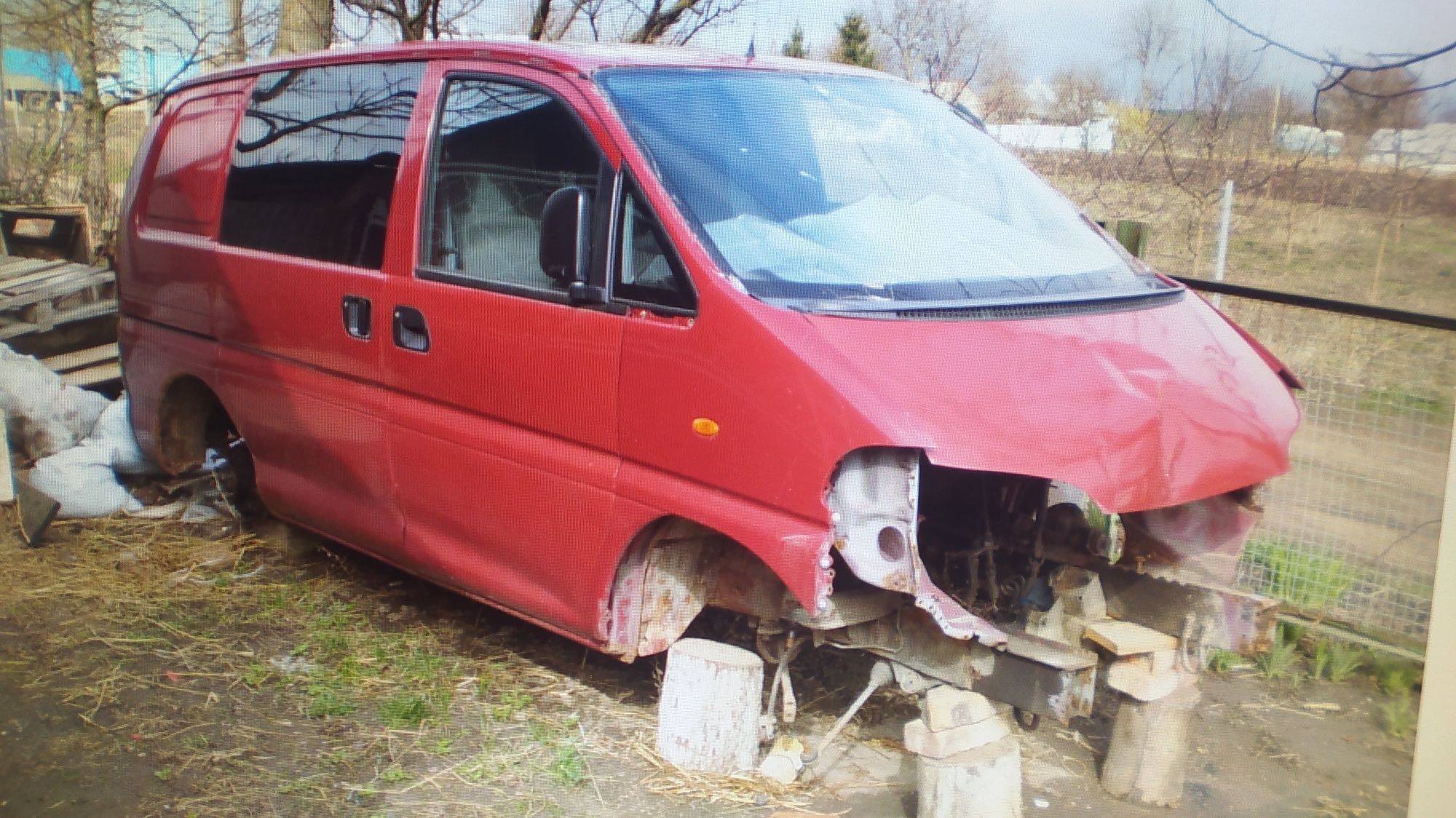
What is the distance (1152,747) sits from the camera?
3.58 meters

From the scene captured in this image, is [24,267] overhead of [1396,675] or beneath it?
overhead

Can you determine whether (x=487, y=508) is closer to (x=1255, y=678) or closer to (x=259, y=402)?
(x=259, y=402)

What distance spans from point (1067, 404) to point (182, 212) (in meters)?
3.76

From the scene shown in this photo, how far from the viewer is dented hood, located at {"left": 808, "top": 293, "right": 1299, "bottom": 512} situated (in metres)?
2.92

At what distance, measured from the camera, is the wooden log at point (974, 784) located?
3.25 m

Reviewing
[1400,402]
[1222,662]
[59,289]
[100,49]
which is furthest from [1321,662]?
[100,49]

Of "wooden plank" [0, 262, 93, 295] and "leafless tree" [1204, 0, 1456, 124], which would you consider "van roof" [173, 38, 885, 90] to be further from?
"wooden plank" [0, 262, 93, 295]

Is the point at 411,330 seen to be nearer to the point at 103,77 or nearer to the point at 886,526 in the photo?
the point at 886,526

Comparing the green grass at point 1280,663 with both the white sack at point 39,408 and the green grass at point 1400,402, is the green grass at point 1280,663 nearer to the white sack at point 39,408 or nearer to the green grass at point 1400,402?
the green grass at point 1400,402

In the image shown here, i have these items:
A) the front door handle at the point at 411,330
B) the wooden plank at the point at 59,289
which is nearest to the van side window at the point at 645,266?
the front door handle at the point at 411,330

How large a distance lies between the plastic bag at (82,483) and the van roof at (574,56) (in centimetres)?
242

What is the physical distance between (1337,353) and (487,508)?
10.2 feet

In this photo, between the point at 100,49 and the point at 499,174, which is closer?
the point at 499,174

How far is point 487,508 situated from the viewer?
12.7 feet
